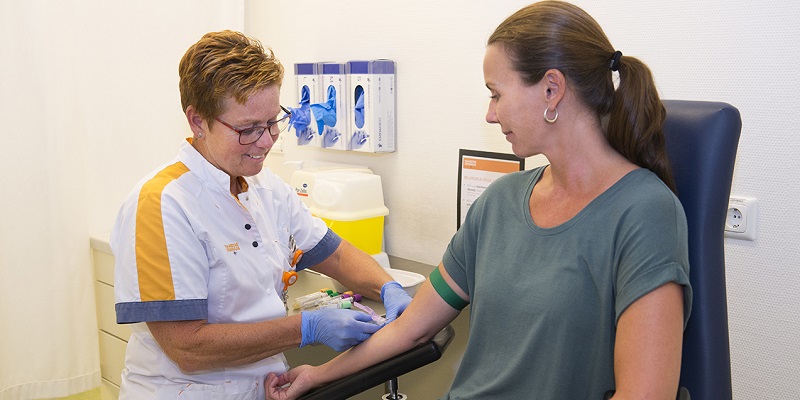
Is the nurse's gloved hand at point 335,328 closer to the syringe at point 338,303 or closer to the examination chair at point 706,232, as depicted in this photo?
the syringe at point 338,303

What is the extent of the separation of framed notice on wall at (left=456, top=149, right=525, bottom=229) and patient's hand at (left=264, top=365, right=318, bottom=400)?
745mm

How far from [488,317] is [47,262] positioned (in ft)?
5.46

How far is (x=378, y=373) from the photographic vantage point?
136cm

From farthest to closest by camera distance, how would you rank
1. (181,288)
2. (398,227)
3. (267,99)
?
1. (398,227)
2. (267,99)
3. (181,288)

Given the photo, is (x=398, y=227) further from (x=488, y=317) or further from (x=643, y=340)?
(x=643, y=340)

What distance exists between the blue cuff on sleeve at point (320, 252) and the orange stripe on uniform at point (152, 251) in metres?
0.48

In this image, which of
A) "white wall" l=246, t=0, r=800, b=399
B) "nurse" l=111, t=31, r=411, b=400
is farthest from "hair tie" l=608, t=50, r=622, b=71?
"nurse" l=111, t=31, r=411, b=400

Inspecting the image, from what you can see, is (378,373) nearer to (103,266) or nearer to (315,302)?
(315,302)

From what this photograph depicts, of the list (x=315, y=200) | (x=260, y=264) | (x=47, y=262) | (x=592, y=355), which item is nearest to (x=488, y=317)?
(x=592, y=355)

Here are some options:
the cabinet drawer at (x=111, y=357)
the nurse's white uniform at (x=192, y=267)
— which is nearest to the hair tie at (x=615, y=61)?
the nurse's white uniform at (x=192, y=267)

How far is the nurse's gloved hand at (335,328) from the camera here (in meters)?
1.53

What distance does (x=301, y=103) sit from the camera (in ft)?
8.29

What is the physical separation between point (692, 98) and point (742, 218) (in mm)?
298

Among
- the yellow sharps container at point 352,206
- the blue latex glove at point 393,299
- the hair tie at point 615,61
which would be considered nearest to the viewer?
the hair tie at point 615,61
